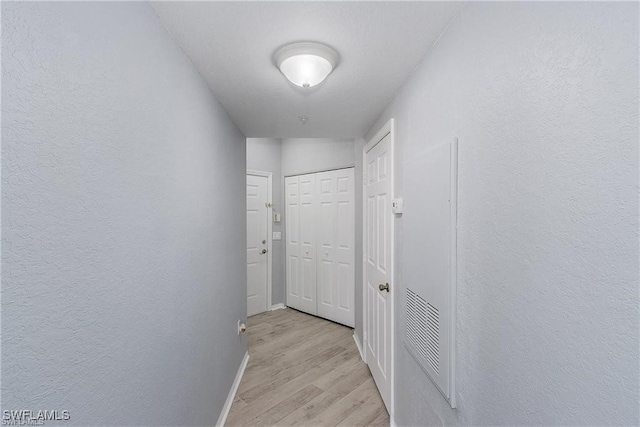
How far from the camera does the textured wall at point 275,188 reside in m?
4.17

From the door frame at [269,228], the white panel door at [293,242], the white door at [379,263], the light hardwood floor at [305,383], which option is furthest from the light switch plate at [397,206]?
the door frame at [269,228]

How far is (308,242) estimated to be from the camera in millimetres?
4195

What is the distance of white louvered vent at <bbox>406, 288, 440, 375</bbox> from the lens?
50.6 inches

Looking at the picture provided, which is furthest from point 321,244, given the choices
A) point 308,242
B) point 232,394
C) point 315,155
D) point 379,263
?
point 232,394

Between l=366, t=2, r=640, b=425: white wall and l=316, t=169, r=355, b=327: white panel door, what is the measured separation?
8.38 feet

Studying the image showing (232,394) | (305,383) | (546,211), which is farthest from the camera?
(305,383)

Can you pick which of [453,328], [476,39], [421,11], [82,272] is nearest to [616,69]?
[476,39]

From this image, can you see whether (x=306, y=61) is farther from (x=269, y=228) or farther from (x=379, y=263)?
(x=269, y=228)

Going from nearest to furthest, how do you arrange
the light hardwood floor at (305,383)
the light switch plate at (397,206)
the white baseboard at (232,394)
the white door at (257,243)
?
the light switch plate at (397,206) → the white baseboard at (232,394) → the light hardwood floor at (305,383) → the white door at (257,243)

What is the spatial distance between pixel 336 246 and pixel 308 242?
0.50 meters

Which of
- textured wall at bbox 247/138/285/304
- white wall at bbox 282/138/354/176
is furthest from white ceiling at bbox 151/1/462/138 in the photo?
textured wall at bbox 247/138/285/304

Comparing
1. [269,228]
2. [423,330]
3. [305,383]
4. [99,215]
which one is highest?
[99,215]

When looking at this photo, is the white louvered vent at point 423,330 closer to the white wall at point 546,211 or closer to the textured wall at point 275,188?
the white wall at point 546,211

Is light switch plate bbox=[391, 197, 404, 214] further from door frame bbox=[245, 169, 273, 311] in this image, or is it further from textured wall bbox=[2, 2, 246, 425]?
door frame bbox=[245, 169, 273, 311]
